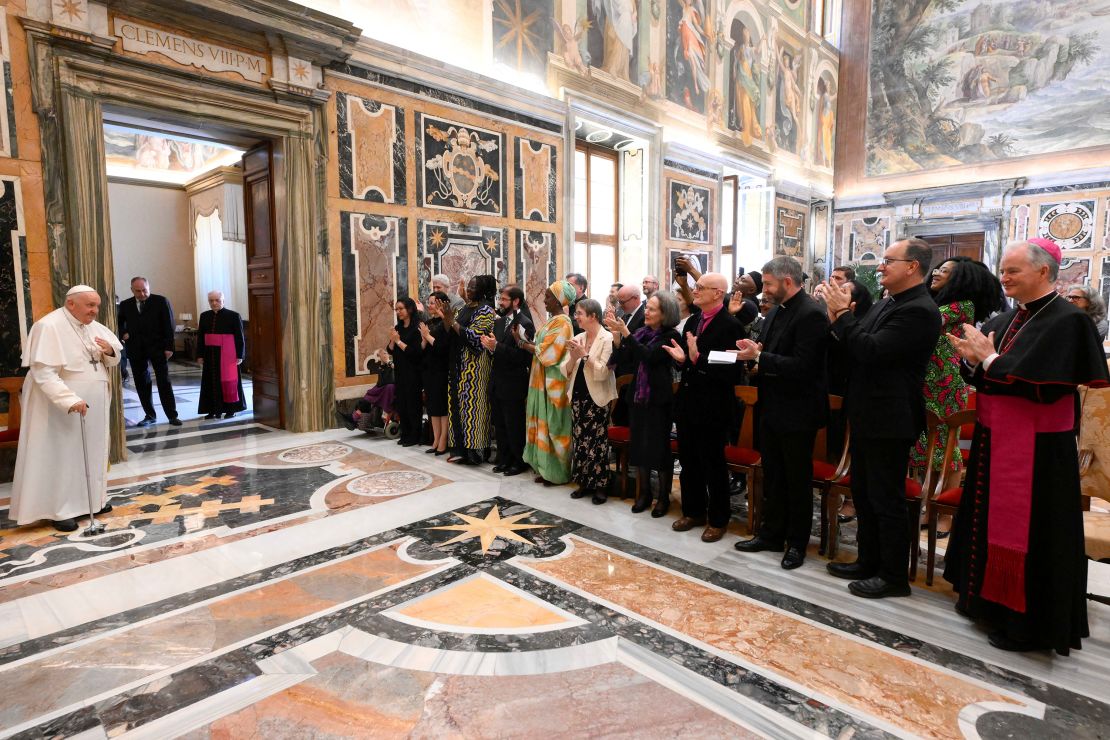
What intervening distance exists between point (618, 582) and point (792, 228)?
15049 millimetres

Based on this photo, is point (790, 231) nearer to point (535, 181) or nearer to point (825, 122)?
point (825, 122)

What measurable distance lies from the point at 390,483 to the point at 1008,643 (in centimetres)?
412

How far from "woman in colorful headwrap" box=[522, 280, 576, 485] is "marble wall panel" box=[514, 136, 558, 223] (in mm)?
4527

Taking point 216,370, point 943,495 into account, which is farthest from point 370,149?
point 943,495

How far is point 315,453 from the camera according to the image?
627 cm

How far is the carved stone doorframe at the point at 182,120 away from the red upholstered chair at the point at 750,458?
16.2ft

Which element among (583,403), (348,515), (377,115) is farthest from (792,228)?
(348,515)

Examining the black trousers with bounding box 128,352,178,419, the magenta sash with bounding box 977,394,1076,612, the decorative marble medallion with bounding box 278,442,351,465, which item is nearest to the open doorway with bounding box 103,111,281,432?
the black trousers with bounding box 128,352,178,419

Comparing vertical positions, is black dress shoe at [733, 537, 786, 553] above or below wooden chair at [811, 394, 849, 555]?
below

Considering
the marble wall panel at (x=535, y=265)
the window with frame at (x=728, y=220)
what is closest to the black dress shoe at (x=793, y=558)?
the marble wall panel at (x=535, y=265)

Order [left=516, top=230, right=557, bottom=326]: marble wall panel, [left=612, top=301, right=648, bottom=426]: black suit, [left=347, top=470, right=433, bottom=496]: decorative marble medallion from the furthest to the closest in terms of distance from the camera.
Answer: [left=516, top=230, right=557, bottom=326]: marble wall panel
[left=347, top=470, right=433, bottom=496]: decorative marble medallion
[left=612, top=301, right=648, bottom=426]: black suit

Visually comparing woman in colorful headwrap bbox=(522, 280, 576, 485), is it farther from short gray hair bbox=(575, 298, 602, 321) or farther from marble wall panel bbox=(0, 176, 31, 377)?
marble wall panel bbox=(0, 176, 31, 377)

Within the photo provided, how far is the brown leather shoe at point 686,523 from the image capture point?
416 cm

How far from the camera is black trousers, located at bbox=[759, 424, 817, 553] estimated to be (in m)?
3.49
